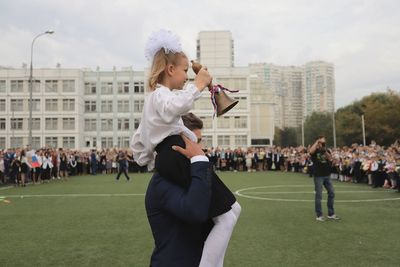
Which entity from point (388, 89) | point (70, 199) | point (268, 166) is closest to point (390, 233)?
point (70, 199)

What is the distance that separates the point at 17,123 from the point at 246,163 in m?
61.7

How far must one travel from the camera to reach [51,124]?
282ft

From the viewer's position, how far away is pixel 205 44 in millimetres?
93562

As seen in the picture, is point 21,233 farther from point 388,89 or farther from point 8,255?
point 388,89

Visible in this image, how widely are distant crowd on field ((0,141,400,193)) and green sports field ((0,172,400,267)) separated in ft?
9.58

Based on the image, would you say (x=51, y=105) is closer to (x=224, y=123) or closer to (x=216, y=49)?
(x=224, y=123)

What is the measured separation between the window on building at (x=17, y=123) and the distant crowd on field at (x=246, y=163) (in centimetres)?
5053

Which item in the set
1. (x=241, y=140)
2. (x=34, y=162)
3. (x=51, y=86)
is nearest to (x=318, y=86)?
(x=241, y=140)

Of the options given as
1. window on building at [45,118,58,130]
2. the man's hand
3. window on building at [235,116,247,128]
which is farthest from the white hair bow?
window on building at [45,118,58,130]

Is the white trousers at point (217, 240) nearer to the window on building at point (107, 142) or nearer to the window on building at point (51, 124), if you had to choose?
the window on building at point (107, 142)

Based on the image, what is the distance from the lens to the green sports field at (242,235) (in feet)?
23.2

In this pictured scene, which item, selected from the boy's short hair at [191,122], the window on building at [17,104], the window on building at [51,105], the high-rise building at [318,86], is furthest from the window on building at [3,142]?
the boy's short hair at [191,122]

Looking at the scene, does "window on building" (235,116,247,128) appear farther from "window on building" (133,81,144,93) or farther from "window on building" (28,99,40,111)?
"window on building" (28,99,40,111)

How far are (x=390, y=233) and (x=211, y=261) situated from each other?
786cm
